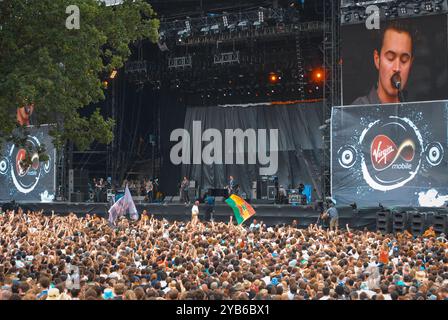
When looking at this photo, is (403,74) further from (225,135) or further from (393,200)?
(225,135)

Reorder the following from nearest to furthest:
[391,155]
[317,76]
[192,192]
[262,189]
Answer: [391,155]
[317,76]
[192,192]
[262,189]

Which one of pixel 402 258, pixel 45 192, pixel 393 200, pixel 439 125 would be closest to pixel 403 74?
pixel 439 125

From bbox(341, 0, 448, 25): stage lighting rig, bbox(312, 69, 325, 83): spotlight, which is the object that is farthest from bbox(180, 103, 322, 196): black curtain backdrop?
bbox(341, 0, 448, 25): stage lighting rig

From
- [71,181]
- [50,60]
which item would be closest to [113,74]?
[71,181]

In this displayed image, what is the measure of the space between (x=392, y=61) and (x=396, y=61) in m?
0.15

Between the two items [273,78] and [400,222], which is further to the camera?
[273,78]

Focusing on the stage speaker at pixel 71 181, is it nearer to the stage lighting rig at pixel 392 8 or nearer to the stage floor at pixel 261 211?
the stage floor at pixel 261 211

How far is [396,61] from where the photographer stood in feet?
87.2

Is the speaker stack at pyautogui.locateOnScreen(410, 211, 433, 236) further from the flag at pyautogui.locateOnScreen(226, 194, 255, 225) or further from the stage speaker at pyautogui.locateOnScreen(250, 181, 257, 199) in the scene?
the stage speaker at pyautogui.locateOnScreen(250, 181, 257, 199)

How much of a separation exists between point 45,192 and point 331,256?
916 inches

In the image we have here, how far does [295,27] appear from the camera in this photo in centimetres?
3073

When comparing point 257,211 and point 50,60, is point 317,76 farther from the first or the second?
point 50,60

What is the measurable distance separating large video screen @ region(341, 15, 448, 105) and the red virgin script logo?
1.54 metres

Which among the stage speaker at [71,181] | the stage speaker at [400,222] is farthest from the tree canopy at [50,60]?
the stage speaker at [71,181]
